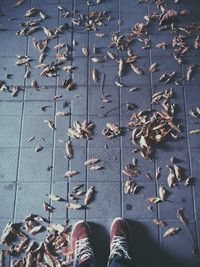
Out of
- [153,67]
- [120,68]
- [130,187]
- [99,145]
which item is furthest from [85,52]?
[130,187]

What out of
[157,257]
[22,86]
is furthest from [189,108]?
[22,86]

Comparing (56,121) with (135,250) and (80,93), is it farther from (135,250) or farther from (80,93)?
(135,250)

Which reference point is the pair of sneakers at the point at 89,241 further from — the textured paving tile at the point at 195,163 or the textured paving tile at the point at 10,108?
the textured paving tile at the point at 10,108

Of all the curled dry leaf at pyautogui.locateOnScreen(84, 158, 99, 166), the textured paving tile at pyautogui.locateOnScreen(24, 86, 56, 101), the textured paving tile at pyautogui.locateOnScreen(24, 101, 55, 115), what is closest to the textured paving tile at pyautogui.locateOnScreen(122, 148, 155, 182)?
the curled dry leaf at pyautogui.locateOnScreen(84, 158, 99, 166)

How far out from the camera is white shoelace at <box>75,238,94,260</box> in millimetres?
2531

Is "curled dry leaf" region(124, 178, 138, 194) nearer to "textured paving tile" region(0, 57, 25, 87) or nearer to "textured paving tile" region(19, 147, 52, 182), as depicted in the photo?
"textured paving tile" region(19, 147, 52, 182)

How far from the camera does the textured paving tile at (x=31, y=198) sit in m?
2.83

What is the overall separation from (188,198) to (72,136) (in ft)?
4.17

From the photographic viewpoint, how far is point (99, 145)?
120 inches

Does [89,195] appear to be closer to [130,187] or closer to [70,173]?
[70,173]

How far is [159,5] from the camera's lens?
3715mm

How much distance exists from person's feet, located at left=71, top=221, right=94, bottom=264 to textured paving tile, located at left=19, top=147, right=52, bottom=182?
1.82 ft

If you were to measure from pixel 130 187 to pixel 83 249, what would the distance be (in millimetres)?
703

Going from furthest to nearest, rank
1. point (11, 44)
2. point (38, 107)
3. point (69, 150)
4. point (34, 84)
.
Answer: point (11, 44), point (34, 84), point (38, 107), point (69, 150)
